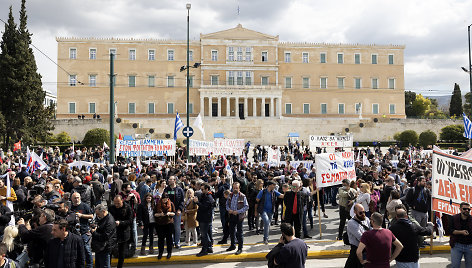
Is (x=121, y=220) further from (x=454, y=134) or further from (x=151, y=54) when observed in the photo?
(x=151, y=54)

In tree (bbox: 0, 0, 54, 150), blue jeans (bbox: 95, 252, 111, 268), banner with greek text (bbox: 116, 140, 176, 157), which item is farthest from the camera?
tree (bbox: 0, 0, 54, 150)

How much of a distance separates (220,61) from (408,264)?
52721mm

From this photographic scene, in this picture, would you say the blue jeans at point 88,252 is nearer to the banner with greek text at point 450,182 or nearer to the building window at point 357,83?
the banner with greek text at point 450,182

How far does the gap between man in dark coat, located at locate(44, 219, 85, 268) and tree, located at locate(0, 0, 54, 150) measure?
28.2m

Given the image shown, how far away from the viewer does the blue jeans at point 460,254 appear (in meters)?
6.18

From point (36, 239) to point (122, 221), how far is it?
147 centimetres

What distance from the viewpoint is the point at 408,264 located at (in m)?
5.62

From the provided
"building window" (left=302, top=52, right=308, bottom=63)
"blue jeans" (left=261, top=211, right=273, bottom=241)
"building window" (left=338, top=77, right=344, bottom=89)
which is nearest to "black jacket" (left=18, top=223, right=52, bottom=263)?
"blue jeans" (left=261, top=211, right=273, bottom=241)

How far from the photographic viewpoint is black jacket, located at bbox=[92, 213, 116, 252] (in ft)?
21.2

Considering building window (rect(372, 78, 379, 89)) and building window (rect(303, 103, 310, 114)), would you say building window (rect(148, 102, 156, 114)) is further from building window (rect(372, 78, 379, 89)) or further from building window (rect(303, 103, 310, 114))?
building window (rect(372, 78, 379, 89))

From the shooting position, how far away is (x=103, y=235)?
645 cm

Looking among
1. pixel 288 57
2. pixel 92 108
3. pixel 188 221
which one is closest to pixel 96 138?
pixel 92 108

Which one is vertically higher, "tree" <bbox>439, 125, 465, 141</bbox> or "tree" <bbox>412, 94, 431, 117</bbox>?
"tree" <bbox>412, 94, 431, 117</bbox>

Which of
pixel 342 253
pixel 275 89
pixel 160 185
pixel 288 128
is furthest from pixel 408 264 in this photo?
pixel 275 89
